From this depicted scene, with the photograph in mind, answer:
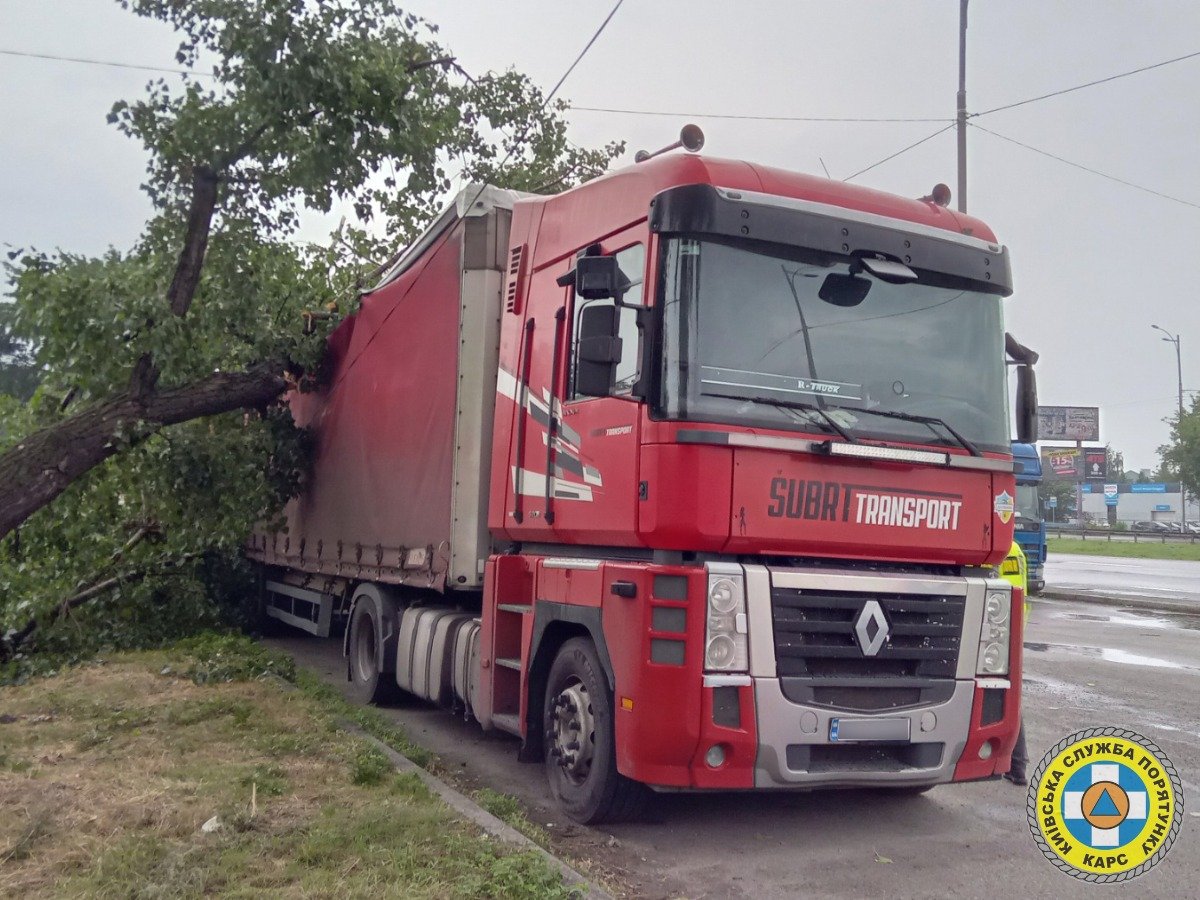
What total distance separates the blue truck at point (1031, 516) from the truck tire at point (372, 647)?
1542 cm

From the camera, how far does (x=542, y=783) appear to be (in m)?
7.09

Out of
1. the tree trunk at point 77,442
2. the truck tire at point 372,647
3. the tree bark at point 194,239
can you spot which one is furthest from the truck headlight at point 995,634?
the tree bark at point 194,239

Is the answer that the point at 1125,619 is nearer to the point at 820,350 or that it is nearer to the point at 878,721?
the point at 878,721

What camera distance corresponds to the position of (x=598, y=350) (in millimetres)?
5641

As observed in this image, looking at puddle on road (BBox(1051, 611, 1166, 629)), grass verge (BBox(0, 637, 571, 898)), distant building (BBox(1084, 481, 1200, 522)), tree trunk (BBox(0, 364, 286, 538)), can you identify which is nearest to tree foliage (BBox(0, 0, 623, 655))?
tree trunk (BBox(0, 364, 286, 538))

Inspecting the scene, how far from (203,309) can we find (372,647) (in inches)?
144

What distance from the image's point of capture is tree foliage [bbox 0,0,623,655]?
384 inches

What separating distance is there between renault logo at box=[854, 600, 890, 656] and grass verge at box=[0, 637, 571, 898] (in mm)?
1952

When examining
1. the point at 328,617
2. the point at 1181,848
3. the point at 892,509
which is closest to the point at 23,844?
the point at 892,509

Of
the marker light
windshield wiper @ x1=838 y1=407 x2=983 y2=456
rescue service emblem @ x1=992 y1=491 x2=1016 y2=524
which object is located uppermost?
windshield wiper @ x1=838 y1=407 x2=983 y2=456

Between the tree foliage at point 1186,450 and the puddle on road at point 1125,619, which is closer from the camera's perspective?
the puddle on road at point 1125,619

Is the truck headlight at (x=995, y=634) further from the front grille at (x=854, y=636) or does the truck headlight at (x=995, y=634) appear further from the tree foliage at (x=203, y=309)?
the tree foliage at (x=203, y=309)

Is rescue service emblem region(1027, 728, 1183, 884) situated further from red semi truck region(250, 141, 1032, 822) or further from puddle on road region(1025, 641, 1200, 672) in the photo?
puddle on road region(1025, 641, 1200, 672)

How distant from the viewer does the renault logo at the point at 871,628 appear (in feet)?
18.4
